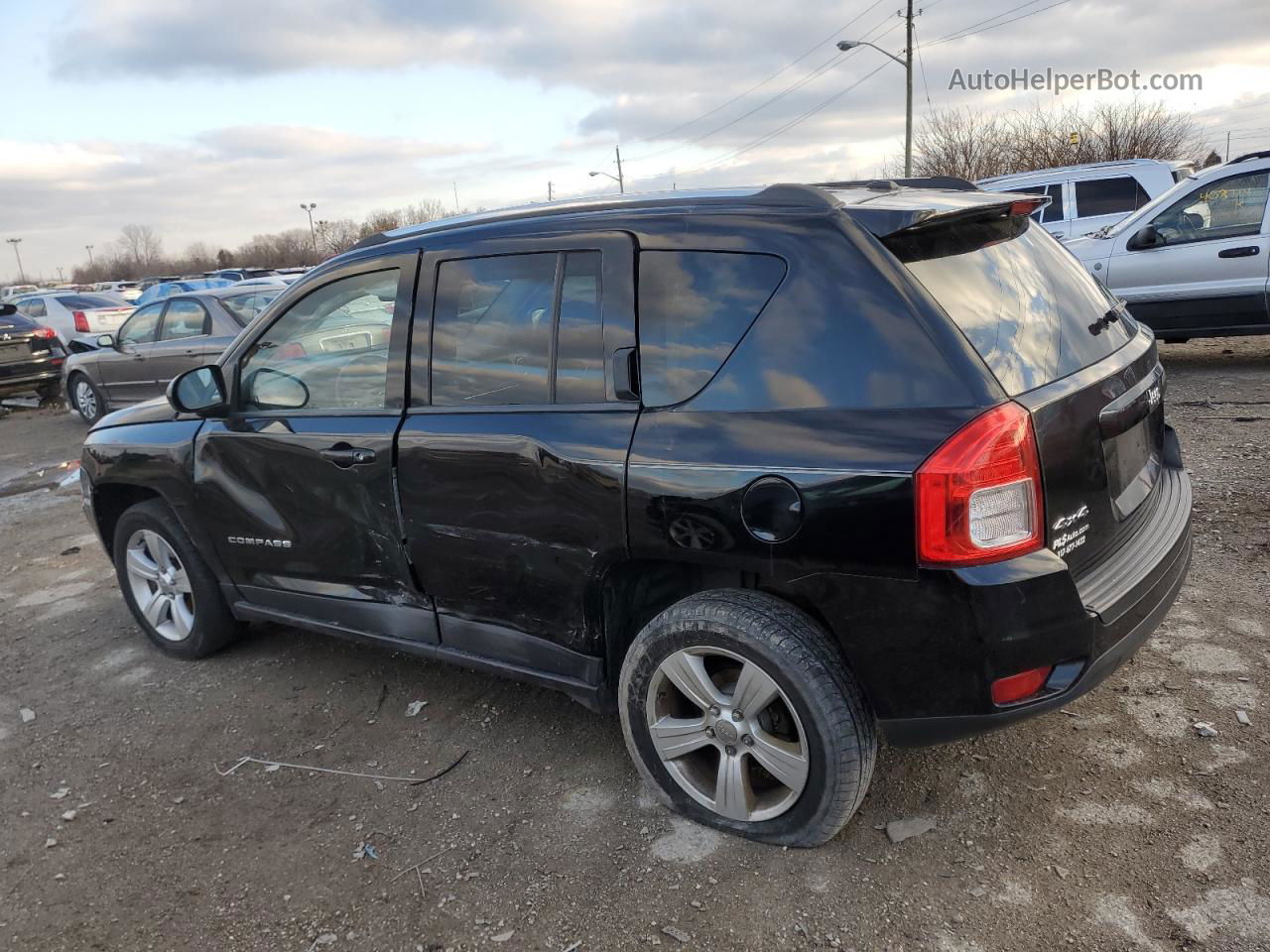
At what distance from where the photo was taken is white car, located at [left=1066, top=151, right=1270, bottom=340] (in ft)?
26.7

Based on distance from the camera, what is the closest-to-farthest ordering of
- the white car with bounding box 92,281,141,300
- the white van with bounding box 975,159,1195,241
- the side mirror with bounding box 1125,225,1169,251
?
the side mirror with bounding box 1125,225,1169,251, the white van with bounding box 975,159,1195,241, the white car with bounding box 92,281,141,300

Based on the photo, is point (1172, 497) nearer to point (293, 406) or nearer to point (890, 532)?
point (890, 532)

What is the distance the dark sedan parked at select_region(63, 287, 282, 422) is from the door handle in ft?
22.4

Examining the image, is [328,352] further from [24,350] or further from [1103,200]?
[24,350]

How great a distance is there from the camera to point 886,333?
7.93 feet

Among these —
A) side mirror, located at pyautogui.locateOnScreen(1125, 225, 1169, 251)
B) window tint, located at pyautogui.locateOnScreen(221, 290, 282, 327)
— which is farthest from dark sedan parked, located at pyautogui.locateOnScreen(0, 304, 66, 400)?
side mirror, located at pyautogui.locateOnScreen(1125, 225, 1169, 251)

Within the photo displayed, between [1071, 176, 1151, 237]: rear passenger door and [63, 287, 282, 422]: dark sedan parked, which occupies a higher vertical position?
[1071, 176, 1151, 237]: rear passenger door

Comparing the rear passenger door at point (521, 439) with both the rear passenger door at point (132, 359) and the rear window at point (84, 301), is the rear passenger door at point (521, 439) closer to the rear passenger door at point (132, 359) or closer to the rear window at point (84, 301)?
the rear passenger door at point (132, 359)

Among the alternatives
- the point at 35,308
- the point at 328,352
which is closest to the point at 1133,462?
the point at 328,352

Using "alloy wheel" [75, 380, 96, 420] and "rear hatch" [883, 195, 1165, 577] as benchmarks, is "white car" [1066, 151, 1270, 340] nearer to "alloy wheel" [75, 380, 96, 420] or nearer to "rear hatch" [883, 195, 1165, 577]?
"rear hatch" [883, 195, 1165, 577]

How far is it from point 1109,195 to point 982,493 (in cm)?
1257

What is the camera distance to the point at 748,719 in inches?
105

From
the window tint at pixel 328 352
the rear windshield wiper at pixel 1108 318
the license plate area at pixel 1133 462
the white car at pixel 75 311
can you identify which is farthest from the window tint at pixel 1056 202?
the white car at pixel 75 311

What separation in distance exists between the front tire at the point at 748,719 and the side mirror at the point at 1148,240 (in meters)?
7.54
